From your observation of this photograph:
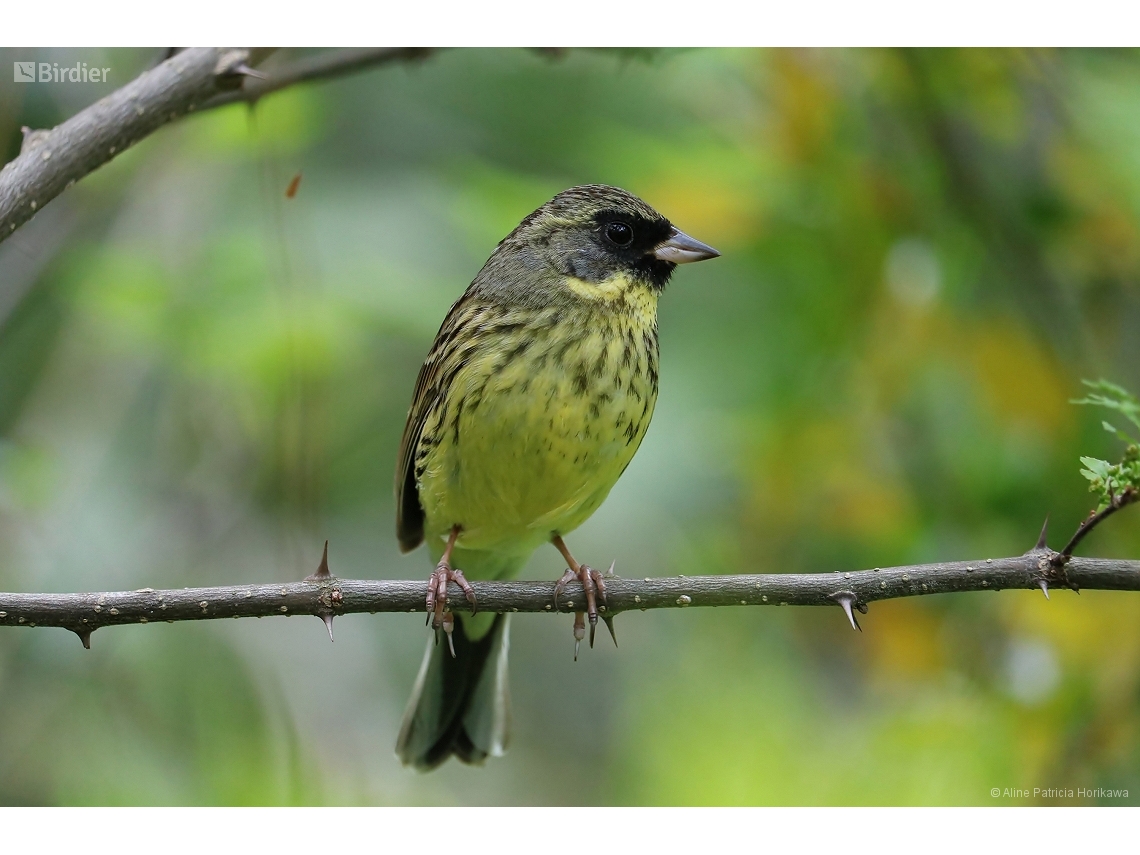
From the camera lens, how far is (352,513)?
466cm

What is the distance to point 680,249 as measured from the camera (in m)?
3.20

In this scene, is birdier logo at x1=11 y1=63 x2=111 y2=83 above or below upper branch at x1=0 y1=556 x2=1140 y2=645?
above

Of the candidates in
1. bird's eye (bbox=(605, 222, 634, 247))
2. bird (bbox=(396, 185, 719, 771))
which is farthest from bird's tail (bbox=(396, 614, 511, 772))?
bird's eye (bbox=(605, 222, 634, 247))

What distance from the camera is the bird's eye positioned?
3.27m

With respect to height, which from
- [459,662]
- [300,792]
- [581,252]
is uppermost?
[581,252]

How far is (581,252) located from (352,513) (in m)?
1.86

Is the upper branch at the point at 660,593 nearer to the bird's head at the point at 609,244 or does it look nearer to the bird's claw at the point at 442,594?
the bird's claw at the point at 442,594

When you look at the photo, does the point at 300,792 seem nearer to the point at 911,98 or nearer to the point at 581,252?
the point at 581,252

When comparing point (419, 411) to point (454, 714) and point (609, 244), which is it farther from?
point (454, 714)

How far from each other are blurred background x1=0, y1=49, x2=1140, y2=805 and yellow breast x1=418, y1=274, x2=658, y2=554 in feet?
2.35

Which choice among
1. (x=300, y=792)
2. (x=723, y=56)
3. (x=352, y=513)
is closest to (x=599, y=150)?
(x=723, y=56)

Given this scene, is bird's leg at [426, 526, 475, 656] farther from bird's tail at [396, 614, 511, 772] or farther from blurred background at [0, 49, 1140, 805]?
blurred background at [0, 49, 1140, 805]

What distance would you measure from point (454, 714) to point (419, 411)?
0.99m

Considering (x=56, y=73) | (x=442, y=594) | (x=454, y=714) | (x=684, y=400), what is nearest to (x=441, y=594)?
(x=442, y=594)
